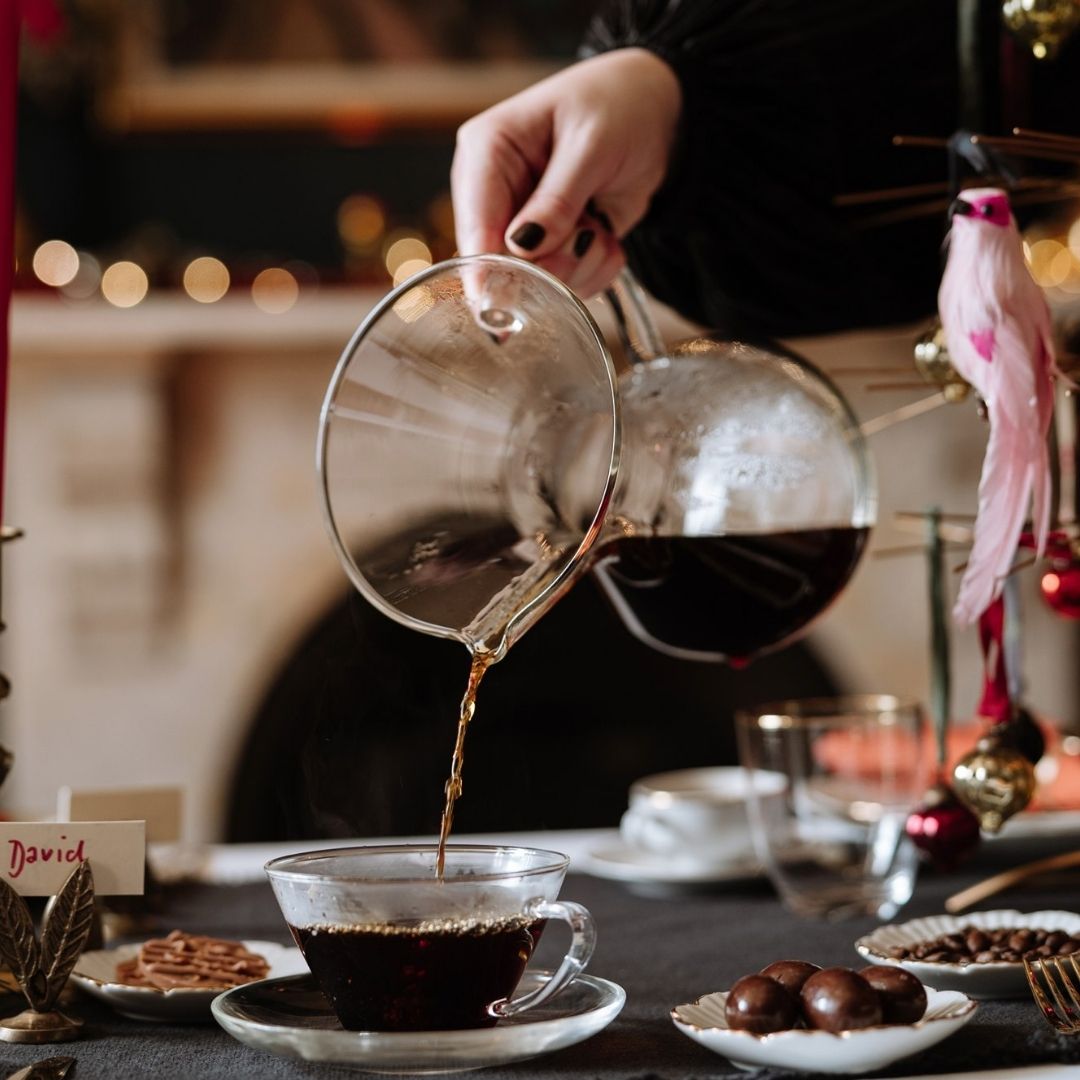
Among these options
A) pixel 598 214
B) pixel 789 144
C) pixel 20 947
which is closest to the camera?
pixel 20 947

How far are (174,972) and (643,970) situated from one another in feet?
0.80

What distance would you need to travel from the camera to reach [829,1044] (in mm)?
541

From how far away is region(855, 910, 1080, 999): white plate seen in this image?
2.18 feet

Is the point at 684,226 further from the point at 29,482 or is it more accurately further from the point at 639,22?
the point at 29,482

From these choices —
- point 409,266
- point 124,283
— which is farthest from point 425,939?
point 124,283

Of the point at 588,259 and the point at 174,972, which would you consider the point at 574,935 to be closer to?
the point at 174,972

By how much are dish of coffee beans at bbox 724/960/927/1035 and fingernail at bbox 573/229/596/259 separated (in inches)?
16.7

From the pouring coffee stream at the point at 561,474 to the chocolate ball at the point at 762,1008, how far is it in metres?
0.14

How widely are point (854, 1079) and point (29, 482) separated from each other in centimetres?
258

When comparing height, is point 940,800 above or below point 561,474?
below

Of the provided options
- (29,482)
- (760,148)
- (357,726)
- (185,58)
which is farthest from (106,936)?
(185,58)

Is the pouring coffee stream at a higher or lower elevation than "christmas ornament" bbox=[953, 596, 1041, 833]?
higher

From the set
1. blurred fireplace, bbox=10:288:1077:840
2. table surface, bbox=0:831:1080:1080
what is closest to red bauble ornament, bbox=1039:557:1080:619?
table surface, bbox=0:831:1080:1080

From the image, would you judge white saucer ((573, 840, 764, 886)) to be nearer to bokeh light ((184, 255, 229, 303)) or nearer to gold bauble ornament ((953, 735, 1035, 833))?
gold bauble ornament ((953, 735, 1035, 833))
